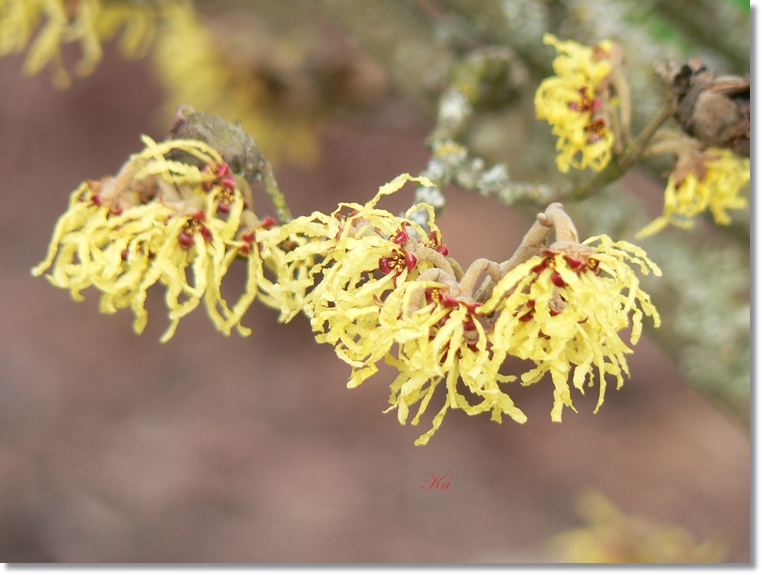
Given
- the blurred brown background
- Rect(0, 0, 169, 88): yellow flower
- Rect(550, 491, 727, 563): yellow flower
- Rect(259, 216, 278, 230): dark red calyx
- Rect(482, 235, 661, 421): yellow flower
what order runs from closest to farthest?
1. Rect(482, 235, 661, 421): yellow flower
2. Rect(259, 216, 278, 230): dark red calyx
3. Rect(0, 0, 169, 88): yellow flower
4. Rect(550, 491, 727, 563): yellow flower
5. the blurred brown background

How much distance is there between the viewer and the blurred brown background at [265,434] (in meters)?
1.81

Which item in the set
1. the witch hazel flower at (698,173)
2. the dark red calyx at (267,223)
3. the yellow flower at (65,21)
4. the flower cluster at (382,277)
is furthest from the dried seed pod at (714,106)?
the yellow flower at (65,21)

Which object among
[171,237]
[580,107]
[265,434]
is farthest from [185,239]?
[265,434]

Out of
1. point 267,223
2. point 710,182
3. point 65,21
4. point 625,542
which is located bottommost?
point 625,542

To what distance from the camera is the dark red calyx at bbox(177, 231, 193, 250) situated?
497mm

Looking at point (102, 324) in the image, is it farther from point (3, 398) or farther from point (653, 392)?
point (653, 392)

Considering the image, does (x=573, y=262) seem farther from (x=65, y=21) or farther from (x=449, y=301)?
(x=65, y=21)

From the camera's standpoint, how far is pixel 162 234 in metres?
0.49

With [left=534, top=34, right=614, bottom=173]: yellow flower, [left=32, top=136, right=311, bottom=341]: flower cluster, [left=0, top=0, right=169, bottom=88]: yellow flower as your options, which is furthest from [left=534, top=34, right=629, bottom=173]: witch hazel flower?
[left=0, top=0, right=169, bottom=88]: yellow flower

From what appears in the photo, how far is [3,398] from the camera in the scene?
5.98 feet

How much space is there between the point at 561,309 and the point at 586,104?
0.26m

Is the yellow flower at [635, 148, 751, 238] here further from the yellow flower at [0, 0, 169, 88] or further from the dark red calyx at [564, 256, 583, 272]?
the yellow flower at [0, 0, 169, 88]

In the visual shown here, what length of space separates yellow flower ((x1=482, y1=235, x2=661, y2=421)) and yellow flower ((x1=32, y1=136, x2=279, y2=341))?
21 cm

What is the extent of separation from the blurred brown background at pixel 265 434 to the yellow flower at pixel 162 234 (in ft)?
4.23
